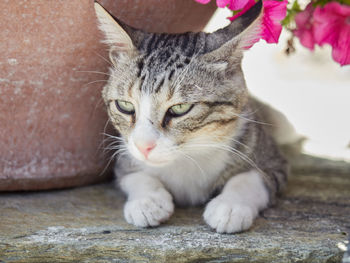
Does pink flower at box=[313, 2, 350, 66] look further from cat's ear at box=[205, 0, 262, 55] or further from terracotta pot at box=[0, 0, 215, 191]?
terracotta pot at box=[0, 0, 215, 191]

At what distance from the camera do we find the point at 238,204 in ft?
5.29

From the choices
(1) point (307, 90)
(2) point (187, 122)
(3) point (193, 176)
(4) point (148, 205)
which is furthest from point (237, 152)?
(1) point (307, 90)

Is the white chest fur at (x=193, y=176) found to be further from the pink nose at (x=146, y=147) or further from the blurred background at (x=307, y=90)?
the blurred background at (x=307, y=90)

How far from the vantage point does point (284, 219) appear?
1.73 m

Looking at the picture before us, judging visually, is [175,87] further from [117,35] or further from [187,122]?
[117,35]

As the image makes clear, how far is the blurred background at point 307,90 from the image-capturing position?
3.04 meters

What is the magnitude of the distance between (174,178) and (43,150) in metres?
0.53

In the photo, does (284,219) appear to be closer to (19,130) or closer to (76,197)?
(76,197)

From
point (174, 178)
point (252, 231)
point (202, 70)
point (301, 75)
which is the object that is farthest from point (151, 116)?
point (301, 75)

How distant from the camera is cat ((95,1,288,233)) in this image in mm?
1582

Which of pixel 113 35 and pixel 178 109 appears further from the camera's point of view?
pixel 113 35

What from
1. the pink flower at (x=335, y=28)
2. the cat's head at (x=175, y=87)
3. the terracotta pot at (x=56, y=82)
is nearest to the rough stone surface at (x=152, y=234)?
the terracotta pot at (x=56, y=82)

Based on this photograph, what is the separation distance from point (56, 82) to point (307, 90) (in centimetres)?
295

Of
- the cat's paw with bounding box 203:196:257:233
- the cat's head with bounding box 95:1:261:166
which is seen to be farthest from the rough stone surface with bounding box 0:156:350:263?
the cat's head with bounding box 95:1:261:166
